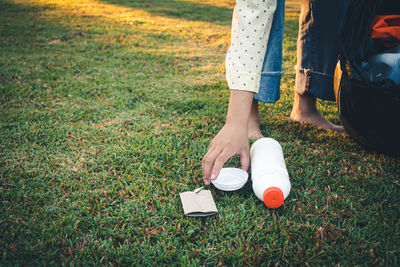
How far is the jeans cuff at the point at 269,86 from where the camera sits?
197 cm

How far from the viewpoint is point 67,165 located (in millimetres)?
1943

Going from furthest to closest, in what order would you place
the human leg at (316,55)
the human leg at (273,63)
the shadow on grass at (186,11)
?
the shadow on grass at (186,11) → the human leg at (316,55) → the human leg at (273,63)

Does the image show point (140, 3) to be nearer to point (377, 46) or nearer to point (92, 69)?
point (92, 69)

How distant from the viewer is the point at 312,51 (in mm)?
2318

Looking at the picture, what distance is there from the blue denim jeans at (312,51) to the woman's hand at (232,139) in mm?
599

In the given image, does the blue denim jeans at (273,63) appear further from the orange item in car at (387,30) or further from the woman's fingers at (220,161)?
the woman's fingers at (220,161)

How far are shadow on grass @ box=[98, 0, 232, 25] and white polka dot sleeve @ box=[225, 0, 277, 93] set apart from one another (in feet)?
22.1

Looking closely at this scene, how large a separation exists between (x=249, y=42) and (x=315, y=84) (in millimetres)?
1117

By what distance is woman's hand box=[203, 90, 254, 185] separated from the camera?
142 cm

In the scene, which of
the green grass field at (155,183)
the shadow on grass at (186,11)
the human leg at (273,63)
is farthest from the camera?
the shadow on grass at (186,11)

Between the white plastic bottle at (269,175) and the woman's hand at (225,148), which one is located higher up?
the woman's hand at (225,148)

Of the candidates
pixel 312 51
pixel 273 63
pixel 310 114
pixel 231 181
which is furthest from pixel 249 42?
pixel 310 114

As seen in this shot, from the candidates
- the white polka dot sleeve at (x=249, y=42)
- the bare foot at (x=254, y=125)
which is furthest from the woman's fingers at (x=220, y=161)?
the bare foot at (x=254, y=125)

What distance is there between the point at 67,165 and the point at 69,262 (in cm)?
83
